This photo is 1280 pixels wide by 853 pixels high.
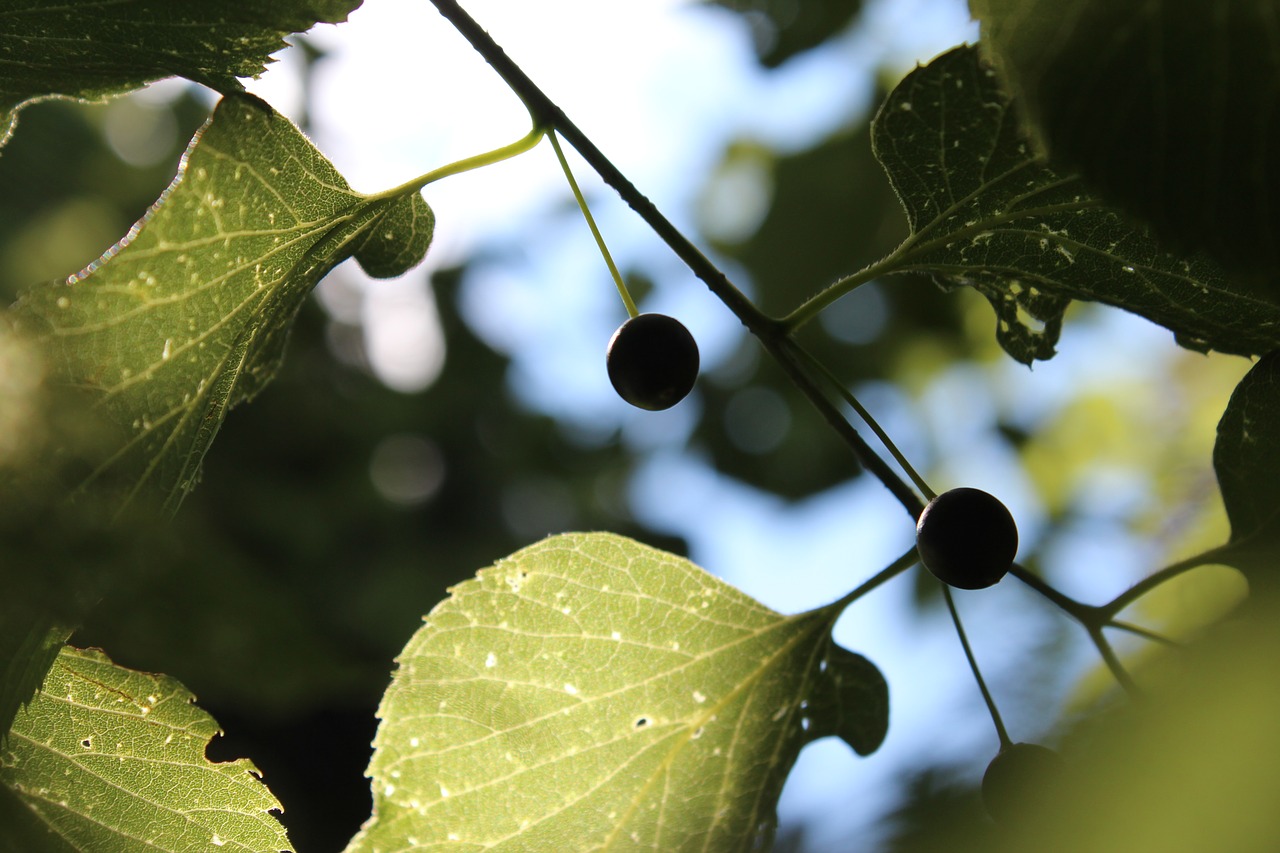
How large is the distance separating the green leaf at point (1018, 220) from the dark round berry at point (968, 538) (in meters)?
0.23

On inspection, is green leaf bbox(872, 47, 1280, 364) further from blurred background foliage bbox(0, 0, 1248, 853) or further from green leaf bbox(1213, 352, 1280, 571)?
blurred background foliage bbox(0, 0, 1248, 853)

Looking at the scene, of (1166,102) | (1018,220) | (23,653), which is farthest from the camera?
(1018,220)

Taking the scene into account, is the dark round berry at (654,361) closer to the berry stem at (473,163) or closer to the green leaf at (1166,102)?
the berry stem at (473,163)

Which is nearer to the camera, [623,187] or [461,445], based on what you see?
[623,187]

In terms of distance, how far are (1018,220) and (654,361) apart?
356mm

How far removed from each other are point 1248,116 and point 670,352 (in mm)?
512

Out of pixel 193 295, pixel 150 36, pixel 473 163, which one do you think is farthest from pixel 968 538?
pixel 150 36

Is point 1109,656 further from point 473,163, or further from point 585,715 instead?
point 473,163

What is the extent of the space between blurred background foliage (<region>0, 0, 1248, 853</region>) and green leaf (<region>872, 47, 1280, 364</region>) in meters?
1.12

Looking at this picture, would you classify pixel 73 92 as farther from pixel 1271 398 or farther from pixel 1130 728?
pixel 1271 398

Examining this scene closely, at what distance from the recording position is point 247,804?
1037mm

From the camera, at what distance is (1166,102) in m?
0.61

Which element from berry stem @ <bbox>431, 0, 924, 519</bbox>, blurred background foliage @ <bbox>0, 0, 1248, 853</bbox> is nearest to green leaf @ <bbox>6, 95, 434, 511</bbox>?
berry stem @ <bbox>431, 0, 924, 519</bbox>

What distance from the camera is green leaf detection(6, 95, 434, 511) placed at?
84 centimetres
